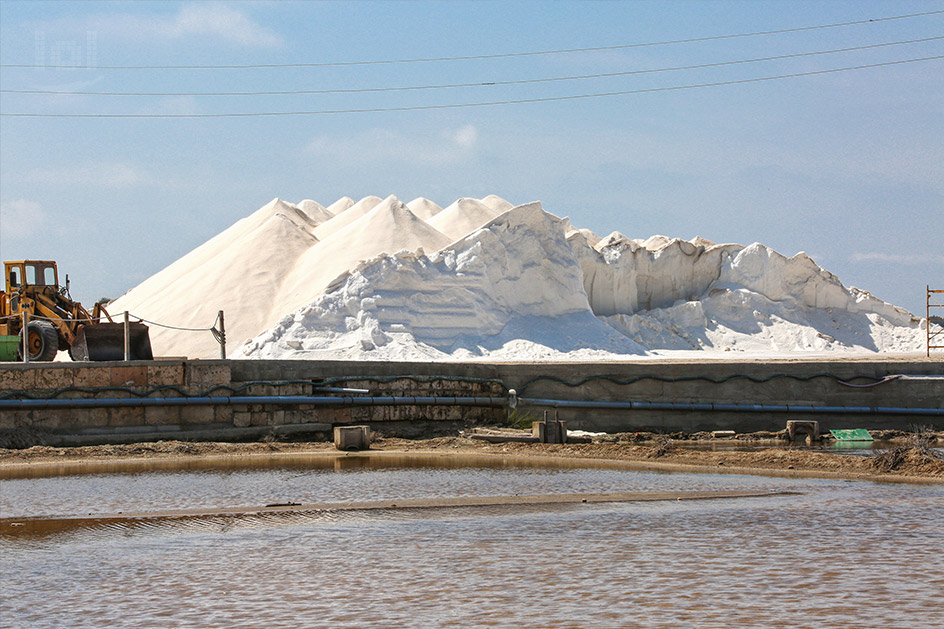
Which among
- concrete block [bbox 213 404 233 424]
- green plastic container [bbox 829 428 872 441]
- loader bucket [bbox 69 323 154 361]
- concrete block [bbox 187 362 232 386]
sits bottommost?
green plastic container [bbox 829 428 872 441]

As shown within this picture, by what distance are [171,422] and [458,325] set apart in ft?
48.9

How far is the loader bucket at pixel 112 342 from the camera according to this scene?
1322 centimetres

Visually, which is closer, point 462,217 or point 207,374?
point 207,374

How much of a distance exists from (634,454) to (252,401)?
4760mm

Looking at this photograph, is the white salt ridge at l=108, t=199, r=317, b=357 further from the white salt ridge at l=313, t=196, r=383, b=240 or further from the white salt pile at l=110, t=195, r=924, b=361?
the white salt ridge at l=313, t=196, r=383, b=240

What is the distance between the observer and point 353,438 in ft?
37.3

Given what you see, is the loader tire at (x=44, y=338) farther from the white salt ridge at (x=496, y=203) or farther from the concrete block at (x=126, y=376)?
the white salt ridge at (x=496, y=203)

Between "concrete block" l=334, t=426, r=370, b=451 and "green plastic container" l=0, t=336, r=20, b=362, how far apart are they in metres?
7.02

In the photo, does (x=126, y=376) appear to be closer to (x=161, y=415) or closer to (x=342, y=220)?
(x=161, y=415)

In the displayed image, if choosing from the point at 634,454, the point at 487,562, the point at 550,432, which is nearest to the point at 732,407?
the point at 634,454

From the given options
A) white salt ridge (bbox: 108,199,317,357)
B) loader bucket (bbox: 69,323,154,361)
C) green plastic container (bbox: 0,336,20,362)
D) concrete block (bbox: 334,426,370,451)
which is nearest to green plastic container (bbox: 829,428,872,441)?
concrete block (bbox: 334,426,370,451)

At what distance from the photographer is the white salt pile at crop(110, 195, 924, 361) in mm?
25391

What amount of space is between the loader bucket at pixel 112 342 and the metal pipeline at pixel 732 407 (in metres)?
→ 5.30

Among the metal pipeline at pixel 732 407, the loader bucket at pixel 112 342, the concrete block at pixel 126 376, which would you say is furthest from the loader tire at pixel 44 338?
the metal pipeline at pixel 732 407
